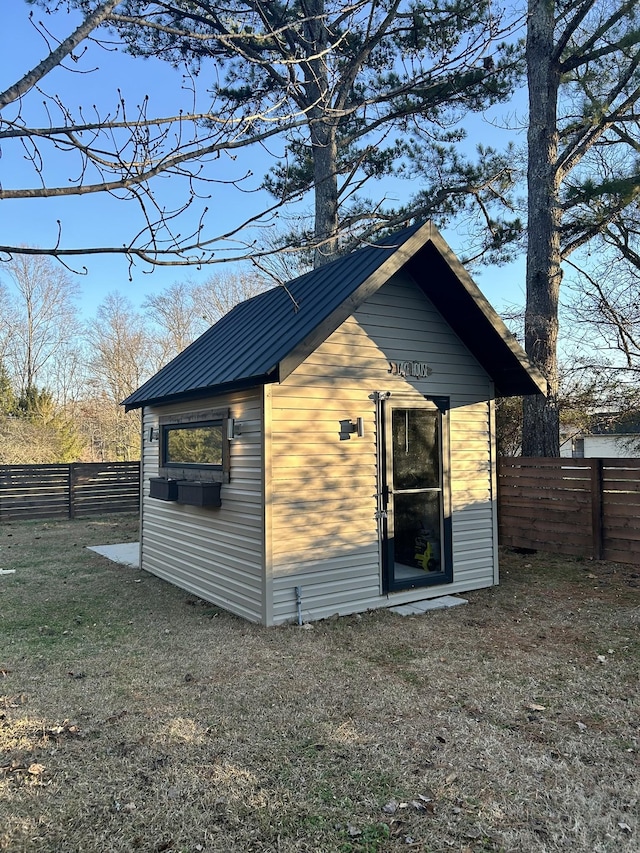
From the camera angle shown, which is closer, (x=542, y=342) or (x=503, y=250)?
(x=542, y=342)

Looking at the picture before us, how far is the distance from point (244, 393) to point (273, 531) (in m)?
1.38

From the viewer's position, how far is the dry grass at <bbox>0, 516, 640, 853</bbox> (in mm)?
2549

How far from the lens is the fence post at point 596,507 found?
777cm

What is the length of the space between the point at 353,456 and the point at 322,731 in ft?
9.64

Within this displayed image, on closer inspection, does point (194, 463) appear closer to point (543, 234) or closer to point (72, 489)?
point (543, 234)

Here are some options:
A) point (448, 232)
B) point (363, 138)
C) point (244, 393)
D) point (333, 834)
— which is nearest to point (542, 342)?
point (448, 232)

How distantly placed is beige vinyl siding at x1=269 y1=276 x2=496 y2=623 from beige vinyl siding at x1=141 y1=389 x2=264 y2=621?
0.70ft

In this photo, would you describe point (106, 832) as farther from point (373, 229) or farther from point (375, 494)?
point (373, 229)

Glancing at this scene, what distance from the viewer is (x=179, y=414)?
7.20 meters

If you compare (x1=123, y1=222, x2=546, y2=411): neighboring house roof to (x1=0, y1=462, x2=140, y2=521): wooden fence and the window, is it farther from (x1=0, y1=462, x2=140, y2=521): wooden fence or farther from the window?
(x1=0, y1=462, x2=140, y2=521): wooden fence

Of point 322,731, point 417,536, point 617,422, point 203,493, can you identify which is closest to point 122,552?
point 203,493

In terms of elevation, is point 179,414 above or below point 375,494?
above

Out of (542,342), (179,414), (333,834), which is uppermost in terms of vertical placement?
(542,342)

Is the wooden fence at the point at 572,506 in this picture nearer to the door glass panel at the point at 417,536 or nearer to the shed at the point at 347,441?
the shed at the point at 347,441
